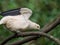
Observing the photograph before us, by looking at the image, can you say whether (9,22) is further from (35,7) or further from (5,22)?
(35,7)

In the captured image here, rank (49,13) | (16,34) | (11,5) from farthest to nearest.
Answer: (49,13) < (11,5) < (16,34)

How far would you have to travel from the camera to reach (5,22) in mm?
1097

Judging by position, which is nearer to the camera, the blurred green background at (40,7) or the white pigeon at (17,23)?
the white pigeon at (17,23)

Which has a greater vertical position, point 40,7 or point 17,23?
point 40,7

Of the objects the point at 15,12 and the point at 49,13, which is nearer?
the point at 15,12

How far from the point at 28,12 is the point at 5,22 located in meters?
0.09

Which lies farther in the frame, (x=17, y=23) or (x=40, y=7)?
(x=40, y=7)

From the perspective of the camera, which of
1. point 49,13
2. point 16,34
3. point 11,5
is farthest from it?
point 49,13

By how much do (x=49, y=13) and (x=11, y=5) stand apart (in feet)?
1.07

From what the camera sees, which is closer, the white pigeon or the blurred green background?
the white pigeon

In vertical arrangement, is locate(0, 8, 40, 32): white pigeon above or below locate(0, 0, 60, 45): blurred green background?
below

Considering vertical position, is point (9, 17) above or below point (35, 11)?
below

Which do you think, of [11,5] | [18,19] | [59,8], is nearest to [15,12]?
[18,19]

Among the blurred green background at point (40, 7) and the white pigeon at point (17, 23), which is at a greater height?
the blurred green background at point (40, 7)
